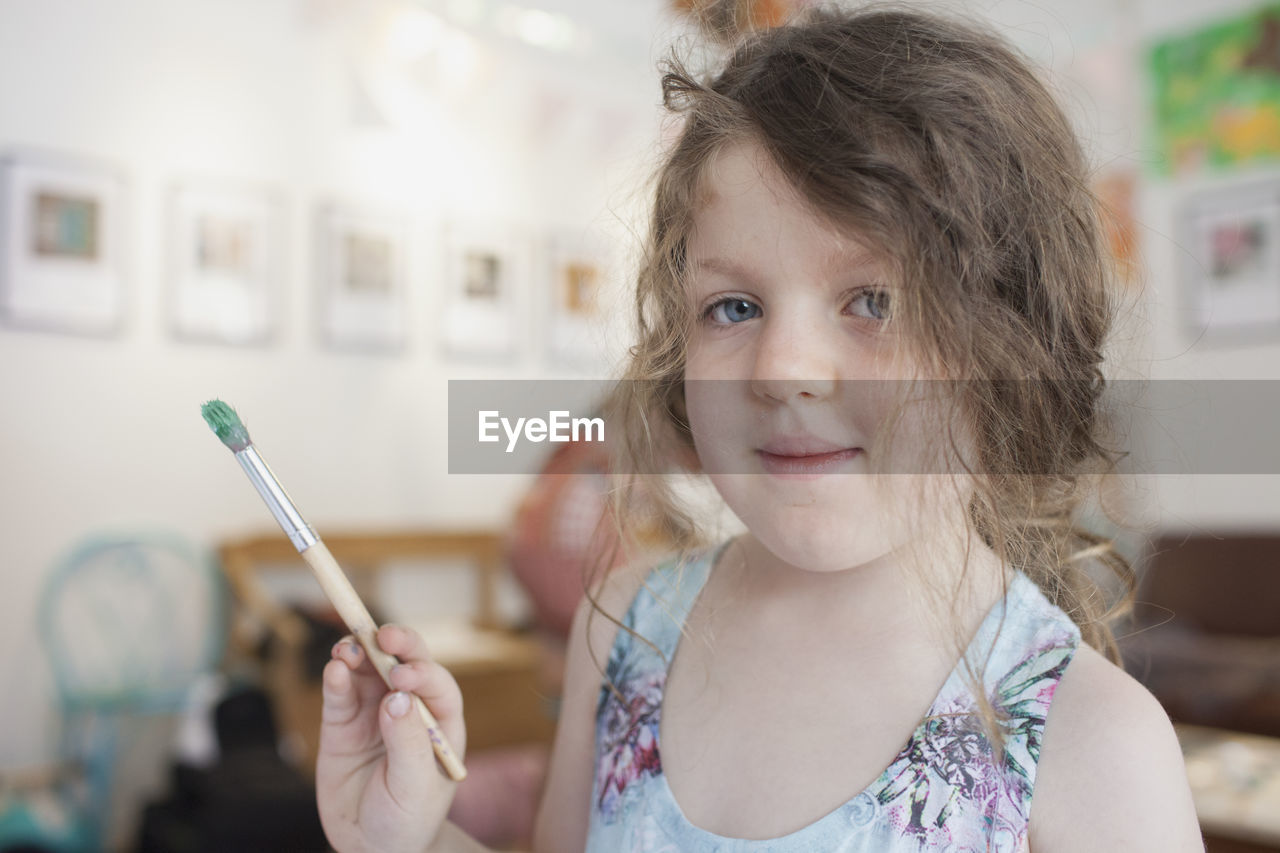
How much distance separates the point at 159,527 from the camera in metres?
2.44

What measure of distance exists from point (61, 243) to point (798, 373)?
7.75 feet

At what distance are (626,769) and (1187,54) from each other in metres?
3.19

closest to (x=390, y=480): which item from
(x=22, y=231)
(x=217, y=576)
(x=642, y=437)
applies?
(x=217, y=576)

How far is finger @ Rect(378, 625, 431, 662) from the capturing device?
462mm

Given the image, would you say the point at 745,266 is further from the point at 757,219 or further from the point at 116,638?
the point at 116,638

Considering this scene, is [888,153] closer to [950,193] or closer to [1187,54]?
[950,193]

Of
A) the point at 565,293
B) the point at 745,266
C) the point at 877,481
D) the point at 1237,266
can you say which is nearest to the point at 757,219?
the point at 745,266

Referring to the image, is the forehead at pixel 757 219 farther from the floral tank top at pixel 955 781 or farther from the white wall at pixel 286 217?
the white wall at pixel 286 217

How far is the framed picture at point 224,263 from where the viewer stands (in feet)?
8.04

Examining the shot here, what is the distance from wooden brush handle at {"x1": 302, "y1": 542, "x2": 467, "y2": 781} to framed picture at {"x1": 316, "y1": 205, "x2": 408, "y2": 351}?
7.80ft

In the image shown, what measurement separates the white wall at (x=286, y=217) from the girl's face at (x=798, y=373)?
155 cm

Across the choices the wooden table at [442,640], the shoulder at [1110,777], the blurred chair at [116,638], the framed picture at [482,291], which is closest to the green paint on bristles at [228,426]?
the shoulder at [1110,777]

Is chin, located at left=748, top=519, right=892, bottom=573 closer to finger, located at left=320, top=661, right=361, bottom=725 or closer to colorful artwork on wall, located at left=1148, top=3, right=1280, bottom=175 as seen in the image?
finger, located at left=320, top=661, right=361, bottom=725

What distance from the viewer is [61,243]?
90.1 inches
